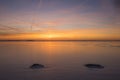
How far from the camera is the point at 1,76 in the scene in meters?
18.9

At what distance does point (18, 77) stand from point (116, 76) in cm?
929

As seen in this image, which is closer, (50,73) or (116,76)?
(116,76)

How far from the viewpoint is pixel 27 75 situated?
20094 millimetres

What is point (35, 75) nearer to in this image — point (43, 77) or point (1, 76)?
point (43, 77)

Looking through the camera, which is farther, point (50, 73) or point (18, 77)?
point (50, 73)

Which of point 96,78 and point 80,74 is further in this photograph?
point 80,74

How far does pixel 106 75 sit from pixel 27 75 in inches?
307

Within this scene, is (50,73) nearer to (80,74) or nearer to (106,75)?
(80,74)

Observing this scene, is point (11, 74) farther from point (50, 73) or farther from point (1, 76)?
point (50, 73)

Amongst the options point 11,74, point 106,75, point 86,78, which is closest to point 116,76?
point 106,75

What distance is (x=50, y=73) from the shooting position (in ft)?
70.0

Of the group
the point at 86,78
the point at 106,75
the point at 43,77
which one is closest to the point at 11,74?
the point at 43,77

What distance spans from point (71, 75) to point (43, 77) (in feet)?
9.27

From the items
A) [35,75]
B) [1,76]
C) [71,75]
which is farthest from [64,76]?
[1,76]
